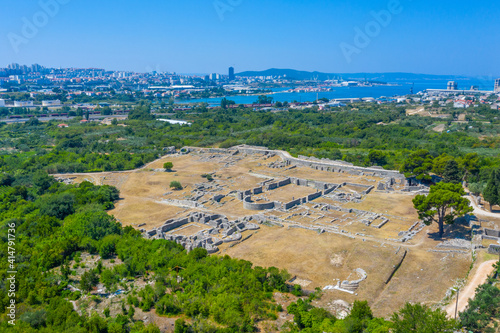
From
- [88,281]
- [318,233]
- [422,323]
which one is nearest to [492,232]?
[318,233]

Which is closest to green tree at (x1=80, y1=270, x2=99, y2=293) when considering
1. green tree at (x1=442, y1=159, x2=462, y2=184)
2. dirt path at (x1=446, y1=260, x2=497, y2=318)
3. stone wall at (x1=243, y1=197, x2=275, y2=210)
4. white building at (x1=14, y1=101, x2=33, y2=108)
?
stone wall at (x1=243, y1=197, x2=275, y2=210)

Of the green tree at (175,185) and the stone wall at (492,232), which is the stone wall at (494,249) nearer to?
the stone wall at (492,232)

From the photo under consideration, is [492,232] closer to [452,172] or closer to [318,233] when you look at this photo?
[452,172]

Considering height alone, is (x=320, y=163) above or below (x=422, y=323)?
below

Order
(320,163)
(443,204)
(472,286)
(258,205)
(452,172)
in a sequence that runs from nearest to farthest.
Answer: (472,286) → (443,204) → (258,205) → (452,172) → (320,163)

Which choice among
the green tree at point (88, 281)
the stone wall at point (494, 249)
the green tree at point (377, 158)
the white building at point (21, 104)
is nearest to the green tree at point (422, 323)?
the stone wall at point (494, 249)

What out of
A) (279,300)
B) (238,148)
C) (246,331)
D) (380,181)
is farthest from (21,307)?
(238,148)

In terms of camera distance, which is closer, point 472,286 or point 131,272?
point 472,286
